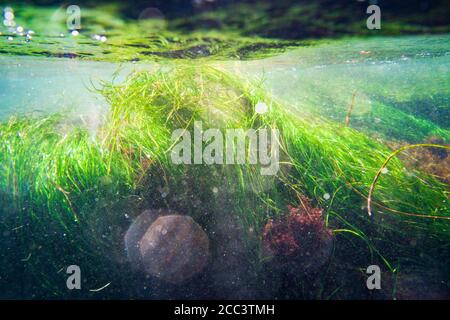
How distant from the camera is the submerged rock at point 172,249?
3896 millimetres

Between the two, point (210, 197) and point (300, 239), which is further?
point (210, 197)

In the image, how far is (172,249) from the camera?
390 cm

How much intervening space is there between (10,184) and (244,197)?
4451mm

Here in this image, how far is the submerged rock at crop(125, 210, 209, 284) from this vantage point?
3.90 m

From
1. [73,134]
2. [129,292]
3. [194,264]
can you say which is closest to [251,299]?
[194,264]

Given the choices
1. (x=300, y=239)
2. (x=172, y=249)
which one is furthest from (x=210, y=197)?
(x=300, y=239)

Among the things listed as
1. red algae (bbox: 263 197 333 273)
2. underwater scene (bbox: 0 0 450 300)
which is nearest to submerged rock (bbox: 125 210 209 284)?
underwater scene (bbox: 0 0 450 300)

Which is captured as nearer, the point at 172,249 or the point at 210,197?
the point at 172,249

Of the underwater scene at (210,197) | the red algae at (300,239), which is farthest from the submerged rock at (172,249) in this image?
the red algae at (300,239)

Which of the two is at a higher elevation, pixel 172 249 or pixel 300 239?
pixel 300 239

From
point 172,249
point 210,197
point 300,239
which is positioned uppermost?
point 210,197

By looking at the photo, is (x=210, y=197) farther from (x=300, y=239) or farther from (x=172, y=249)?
(x=300, y=239)

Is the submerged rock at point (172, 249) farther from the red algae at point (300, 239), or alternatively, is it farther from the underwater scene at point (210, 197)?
the red algae at point (300, 239)

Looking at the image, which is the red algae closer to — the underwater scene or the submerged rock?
the underwater scene
